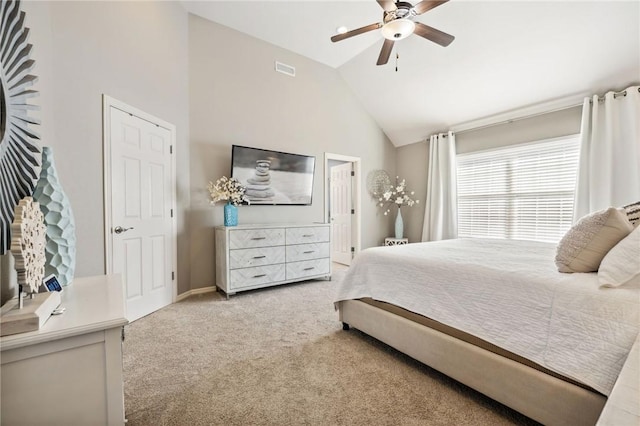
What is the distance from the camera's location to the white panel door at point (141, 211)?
256 cm

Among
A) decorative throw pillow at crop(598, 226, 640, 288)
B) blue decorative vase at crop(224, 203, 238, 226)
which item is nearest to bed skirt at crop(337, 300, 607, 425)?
decorative throw pillow at crop(598, 226, 640, 288)

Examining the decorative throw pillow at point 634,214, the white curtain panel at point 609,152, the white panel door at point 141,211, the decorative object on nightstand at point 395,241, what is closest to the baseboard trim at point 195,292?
the white panel door at point 141,211

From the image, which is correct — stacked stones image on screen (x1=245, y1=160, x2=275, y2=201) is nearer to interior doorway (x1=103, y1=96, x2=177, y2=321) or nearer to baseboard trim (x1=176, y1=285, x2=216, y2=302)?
interior doorway (x1=103, y1=96, x2=177, y2=321)

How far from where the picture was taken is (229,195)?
11.7 feet

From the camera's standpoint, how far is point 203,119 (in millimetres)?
3641

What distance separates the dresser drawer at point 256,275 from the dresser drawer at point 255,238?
0.99ft

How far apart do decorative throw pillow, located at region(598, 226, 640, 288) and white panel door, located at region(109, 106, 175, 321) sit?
3.37 meters

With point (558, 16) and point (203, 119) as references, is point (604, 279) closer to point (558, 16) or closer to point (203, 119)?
point (558, 16)

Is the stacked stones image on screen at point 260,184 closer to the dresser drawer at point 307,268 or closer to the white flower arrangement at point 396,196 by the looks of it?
the dresser drawer at point 307,268

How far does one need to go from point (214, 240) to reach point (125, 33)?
2394 millimetres

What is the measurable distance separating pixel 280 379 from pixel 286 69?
424 centimetres

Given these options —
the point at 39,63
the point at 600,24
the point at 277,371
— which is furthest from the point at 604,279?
the point at 600,24

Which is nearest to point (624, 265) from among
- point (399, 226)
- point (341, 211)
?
point (399, 226)

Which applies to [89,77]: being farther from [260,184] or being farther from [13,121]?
[260,184]
